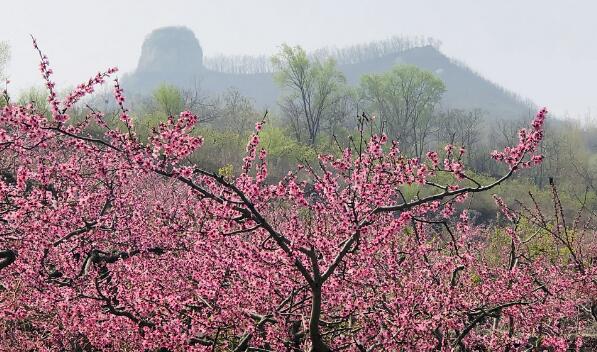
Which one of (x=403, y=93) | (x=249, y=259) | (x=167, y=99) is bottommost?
(x=249, y=259)

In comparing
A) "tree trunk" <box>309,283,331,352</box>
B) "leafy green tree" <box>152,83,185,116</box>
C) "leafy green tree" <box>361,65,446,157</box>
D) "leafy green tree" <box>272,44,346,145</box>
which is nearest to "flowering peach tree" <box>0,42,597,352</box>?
"tree trunk" <box>309,283,331,352</box>

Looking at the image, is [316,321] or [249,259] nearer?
[316,321]

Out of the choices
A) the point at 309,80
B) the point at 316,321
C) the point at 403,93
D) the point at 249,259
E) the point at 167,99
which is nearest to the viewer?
the point at 316,321

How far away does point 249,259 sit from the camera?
13.9 feet

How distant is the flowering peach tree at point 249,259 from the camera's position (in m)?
3.41

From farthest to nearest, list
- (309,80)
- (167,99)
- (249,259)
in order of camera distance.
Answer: (309,80) → (167,99) → (249,259)

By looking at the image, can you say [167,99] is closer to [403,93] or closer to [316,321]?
[403,93]

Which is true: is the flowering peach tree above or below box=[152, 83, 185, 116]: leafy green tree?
below

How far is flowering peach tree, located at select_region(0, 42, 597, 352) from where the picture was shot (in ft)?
11.2

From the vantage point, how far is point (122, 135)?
3195 mm

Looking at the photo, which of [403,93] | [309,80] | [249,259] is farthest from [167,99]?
[249,259]

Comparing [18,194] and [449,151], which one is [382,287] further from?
[18,194]

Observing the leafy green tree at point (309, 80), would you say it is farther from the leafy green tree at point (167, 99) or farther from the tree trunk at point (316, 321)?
the tree trunk at point (316, 321)

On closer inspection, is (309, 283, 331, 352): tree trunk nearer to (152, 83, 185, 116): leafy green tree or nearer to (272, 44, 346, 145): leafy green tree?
(152, 83, 185, 116): leafy green tree
